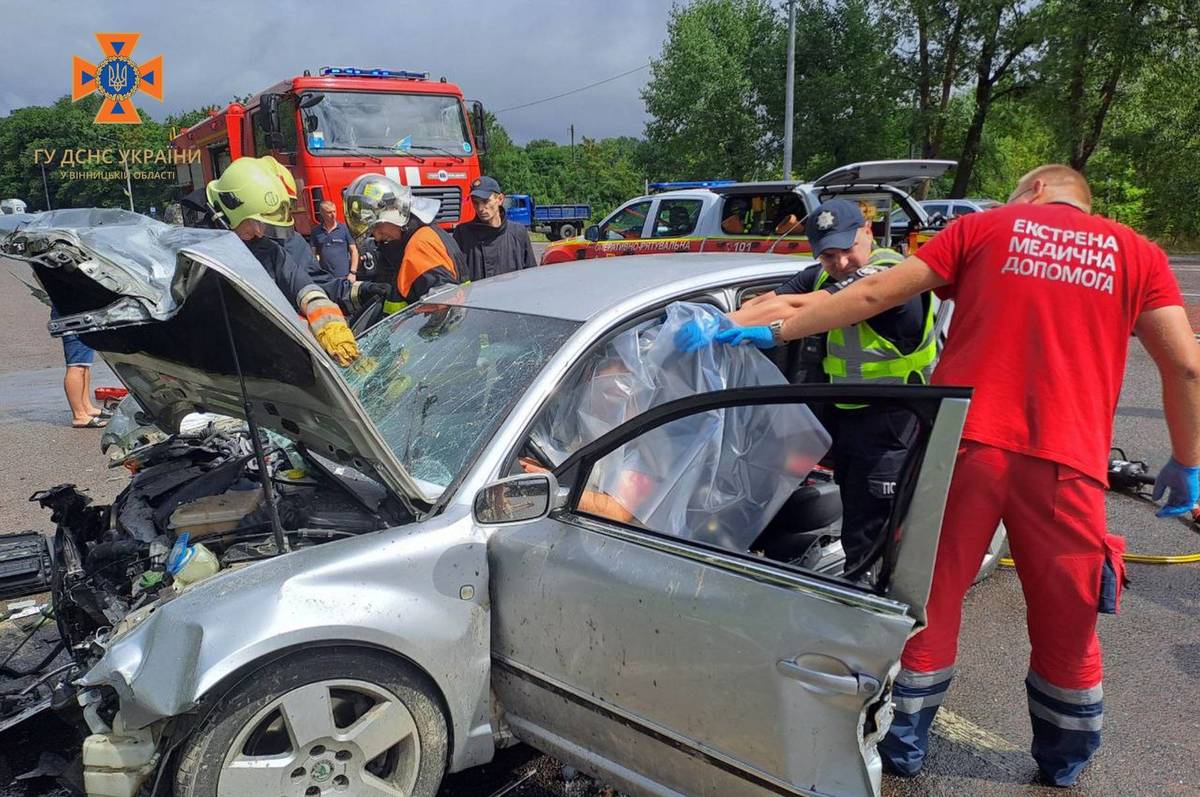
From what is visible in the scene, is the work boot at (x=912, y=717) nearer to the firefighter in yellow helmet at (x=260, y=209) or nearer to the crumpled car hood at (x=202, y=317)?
the crumpled car hood at (x=202, y=317)

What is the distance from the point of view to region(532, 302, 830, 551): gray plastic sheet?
2.41 m

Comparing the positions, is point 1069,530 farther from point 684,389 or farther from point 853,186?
point 853,186

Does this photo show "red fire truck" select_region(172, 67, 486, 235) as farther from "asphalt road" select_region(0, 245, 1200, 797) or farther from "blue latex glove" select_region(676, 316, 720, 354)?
"blue latex glove" select_region(676, 316, 720, 354)

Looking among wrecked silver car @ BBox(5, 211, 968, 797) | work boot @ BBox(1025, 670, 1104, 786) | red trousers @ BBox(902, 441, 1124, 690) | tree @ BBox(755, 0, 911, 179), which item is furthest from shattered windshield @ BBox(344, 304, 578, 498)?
tree @ BBox(755, 0, 911, 179)

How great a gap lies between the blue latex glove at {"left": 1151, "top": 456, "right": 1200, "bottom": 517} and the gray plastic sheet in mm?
955

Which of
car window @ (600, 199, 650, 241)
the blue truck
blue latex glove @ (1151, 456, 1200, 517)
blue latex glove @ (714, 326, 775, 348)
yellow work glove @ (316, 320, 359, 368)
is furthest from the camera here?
the blue truck

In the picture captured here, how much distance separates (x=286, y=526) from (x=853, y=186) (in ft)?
25.0

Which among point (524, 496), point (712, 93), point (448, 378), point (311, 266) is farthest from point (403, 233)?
point (712, 93)

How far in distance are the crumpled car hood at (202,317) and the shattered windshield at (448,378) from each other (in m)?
0.21

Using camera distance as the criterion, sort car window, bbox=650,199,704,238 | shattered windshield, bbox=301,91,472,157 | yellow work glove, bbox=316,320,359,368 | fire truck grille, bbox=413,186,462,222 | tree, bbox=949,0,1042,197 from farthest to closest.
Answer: tree, bbox=949,0,1042,197 < fire truck grille, bbox=413,186,462,222 < shattered windshield, bbox=301,91,472,157 < car window, bbox=650,199,704,238 < yellow work glove, bbox=316,320,359,368

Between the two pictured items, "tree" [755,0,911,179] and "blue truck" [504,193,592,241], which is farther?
"blue truck" [504,193,592,241]

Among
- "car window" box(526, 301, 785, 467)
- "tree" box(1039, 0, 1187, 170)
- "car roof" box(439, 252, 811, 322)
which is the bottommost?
"car window" box(526, 301, 785, 467)

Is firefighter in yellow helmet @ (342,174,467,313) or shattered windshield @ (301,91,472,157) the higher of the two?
shattered windshield @ (301,91,472,157)

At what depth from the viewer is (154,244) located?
2.15 metres
